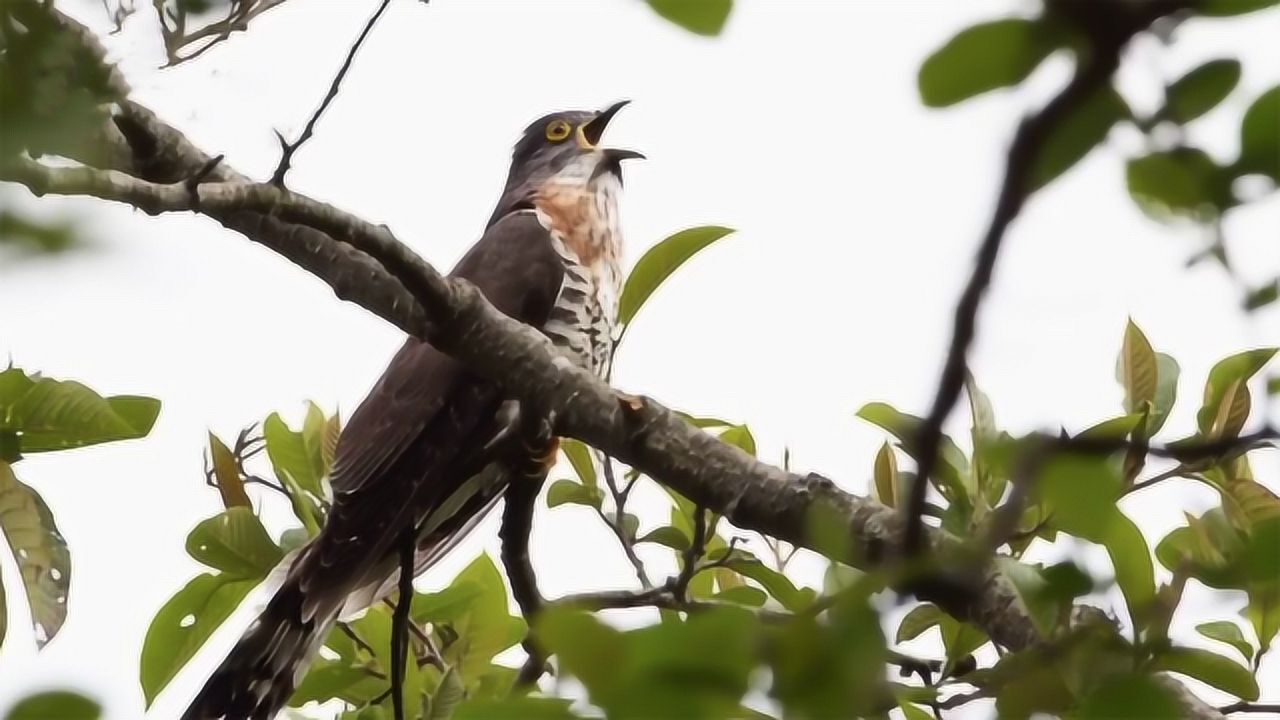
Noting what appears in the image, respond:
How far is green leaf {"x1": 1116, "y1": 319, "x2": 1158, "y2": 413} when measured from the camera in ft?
10.7

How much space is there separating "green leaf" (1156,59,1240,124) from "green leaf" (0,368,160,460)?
7.20ft

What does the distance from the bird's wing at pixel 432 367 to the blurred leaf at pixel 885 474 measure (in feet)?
4.10

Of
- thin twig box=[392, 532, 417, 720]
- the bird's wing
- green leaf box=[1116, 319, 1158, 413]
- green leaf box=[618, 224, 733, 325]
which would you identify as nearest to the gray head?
the bird's wing

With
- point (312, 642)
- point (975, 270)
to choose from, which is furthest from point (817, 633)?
point (312, 642)

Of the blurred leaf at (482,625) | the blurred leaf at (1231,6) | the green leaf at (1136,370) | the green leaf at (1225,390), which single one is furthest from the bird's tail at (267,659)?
the blurred leaf at (1231,6)

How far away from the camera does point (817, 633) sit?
0.84 meters

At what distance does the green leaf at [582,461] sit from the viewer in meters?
3.67

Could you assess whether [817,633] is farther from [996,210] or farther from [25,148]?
[25,148]

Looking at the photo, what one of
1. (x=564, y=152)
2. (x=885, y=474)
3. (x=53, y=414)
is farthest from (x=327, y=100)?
(x=564, y=152)

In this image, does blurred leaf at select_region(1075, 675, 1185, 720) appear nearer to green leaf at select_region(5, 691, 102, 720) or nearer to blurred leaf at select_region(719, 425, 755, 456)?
green leaf at select_region(5, 691, 102, 720)

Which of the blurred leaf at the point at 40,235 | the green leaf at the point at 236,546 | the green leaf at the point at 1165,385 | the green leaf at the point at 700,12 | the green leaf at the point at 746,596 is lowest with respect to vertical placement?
the blurred leaf at the point at 40,235

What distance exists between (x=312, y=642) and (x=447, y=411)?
81 cm

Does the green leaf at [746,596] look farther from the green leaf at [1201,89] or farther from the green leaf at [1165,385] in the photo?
the green leaf at [1201,89]

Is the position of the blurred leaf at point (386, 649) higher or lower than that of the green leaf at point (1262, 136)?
higher
